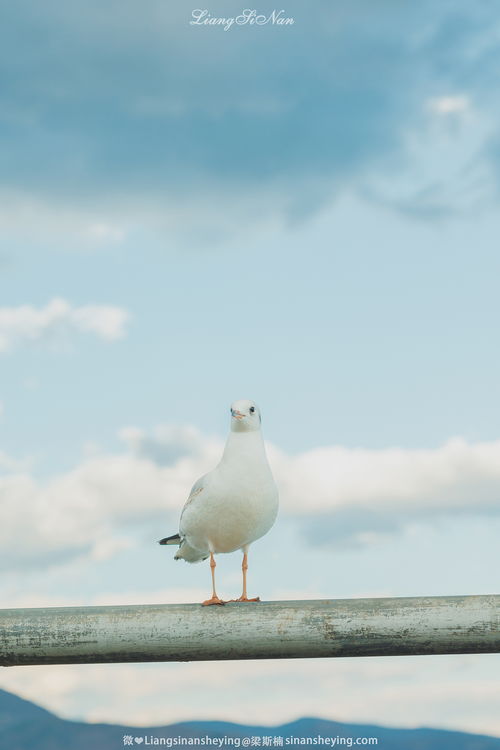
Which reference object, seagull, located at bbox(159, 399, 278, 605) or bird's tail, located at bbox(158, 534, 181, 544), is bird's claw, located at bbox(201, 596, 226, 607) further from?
bird's tail, located at bbox(158, 534, 181, 544)

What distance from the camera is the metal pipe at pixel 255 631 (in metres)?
3.96

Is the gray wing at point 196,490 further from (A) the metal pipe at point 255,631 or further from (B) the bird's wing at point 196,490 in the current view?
(A) the metal pipe at point 255,631

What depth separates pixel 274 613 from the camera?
4086 millimetres

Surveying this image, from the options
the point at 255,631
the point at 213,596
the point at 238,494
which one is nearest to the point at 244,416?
the point at 238,494

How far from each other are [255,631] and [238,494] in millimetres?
1334

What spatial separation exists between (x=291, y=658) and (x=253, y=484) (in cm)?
139

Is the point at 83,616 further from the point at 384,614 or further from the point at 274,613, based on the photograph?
the point at 384,614

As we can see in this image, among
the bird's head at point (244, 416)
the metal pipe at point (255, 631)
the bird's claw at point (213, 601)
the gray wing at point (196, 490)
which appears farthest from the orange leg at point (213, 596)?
the bird's head at point (244, 416)

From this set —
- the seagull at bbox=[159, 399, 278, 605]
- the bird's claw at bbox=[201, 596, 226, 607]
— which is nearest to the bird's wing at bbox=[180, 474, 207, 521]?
the seagull at bbox=[159, 399, 278, 605]

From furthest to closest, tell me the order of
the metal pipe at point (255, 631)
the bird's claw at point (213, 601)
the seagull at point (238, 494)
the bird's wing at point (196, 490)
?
the bird's wing at point (196, 490)
the seagull at point (238, 494)
the bird's claw at point (213, 601)
the metal pipe at point (255, 631)

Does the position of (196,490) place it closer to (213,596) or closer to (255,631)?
(213,596)

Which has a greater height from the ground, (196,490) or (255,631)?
(196,490)

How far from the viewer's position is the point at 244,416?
5.45 metres

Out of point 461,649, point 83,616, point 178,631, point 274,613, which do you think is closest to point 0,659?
point 83,616
